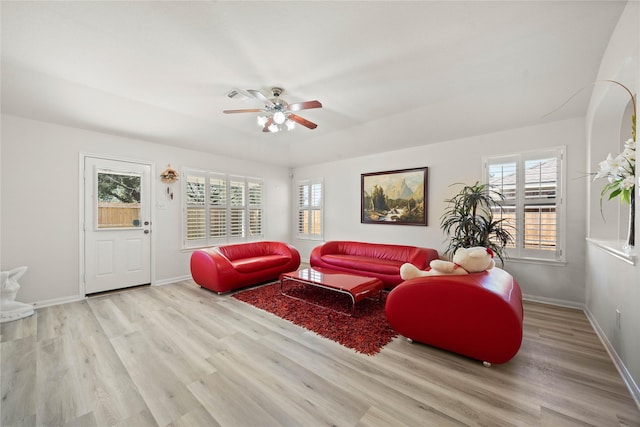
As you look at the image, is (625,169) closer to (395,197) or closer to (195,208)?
(395,197)

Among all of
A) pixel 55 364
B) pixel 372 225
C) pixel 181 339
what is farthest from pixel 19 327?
pixel 372 225

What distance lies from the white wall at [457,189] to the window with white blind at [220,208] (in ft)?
4.70

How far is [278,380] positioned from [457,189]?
155 inches

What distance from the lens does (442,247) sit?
14.5ft

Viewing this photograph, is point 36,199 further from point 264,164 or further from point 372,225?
point 372,225

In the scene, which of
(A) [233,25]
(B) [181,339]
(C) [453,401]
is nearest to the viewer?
(C) [453,401]

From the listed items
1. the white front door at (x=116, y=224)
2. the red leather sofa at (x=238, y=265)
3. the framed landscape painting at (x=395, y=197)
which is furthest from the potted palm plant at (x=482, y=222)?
the white front door at (x=116, y=224)

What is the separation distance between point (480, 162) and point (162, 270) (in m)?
5.79

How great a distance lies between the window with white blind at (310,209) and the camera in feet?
20.5

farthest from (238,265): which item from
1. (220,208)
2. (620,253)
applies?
(620,253)

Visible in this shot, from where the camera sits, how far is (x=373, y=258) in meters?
4.68

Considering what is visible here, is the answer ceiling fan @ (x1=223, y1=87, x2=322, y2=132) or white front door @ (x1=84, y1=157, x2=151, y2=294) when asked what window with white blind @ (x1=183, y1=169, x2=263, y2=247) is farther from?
ceiling fan @ (x1=223, y1=87, x2=322, y2=132)

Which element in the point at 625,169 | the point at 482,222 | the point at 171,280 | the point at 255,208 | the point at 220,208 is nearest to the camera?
the point at 625,169

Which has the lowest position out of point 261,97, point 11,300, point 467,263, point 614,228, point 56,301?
point 56,301
